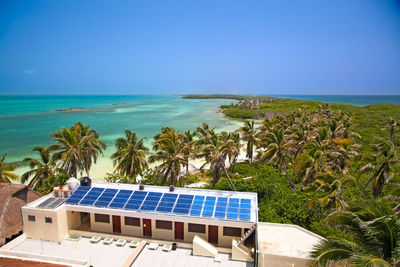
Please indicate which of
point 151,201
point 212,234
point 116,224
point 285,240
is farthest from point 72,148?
point 285,240

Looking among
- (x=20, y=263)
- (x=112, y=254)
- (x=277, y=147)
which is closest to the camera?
(x=20, y=263)

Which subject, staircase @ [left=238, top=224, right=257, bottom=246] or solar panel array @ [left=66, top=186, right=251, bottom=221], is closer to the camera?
staircase @ [left=238, top=224, right=257, bottom=246]

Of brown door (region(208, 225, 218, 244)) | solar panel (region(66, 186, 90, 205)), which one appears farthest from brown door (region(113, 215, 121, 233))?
brown door (region(208, 225, 218, 244))

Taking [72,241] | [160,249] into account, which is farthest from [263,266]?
[72,241]

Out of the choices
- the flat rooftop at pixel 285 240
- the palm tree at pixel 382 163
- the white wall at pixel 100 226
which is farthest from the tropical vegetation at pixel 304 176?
the white wall at pixel 100 226

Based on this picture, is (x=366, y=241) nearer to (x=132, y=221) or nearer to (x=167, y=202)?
(x=167, y=202)

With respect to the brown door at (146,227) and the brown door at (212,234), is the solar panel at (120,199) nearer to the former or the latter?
the brown door at (146,227)

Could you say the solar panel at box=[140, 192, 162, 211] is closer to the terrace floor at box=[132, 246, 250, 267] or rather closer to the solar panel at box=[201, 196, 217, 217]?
the terrace floor at box=[132, 246, 250, 267]
